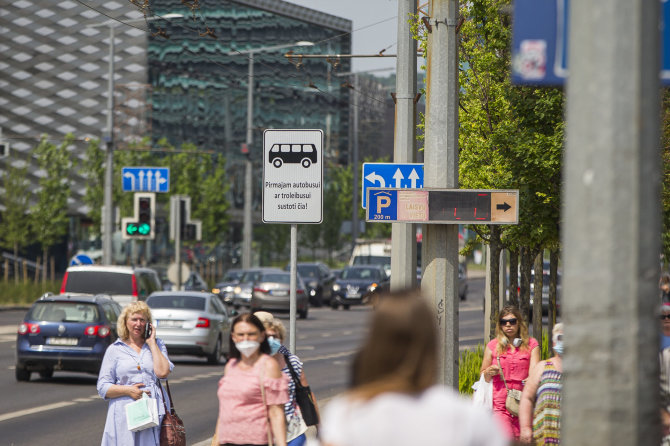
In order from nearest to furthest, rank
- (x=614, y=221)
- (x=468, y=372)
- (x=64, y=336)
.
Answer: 1. (x=614, y=221)
2. (x=468, y=372)
3. (x=64, y=336)

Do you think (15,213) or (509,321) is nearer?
(509,321)

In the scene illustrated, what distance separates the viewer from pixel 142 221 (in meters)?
32.5

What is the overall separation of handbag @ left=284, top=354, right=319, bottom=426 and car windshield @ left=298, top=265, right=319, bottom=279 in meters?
43.4

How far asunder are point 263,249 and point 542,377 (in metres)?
80.8

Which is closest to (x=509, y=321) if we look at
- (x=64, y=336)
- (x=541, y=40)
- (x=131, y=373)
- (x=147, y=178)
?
(x=131, y=373)

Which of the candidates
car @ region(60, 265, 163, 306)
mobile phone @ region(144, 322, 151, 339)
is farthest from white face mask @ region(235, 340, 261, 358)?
car @ region(60, 265, 163, 306)

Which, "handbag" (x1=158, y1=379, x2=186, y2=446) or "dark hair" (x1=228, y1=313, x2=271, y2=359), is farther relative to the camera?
"handbag" (x1=158, y1=379, x2=186, y2=446)

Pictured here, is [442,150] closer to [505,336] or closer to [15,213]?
[505,336]

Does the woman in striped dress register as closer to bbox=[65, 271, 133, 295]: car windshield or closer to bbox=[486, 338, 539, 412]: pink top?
bbox=[486, 338, 539, 412]: pink top

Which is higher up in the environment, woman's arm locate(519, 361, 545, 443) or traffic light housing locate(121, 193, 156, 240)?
traffic light housing locate(121, 193, 156, 240)

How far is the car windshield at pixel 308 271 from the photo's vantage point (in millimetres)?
52094

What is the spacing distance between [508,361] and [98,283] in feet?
60.9

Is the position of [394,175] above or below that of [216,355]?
above

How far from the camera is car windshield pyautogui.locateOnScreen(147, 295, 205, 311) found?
25.5 metres
